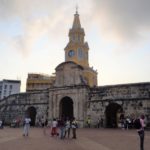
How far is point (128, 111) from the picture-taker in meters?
31.2

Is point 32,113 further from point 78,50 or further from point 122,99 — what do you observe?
point 78,50

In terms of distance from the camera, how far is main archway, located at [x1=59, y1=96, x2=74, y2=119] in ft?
123

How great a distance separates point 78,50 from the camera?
5747 centimetres

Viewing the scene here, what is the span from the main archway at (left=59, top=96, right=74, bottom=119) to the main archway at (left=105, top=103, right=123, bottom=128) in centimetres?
583

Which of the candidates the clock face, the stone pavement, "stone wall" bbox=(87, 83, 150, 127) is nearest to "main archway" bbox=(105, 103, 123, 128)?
"stone wall" bbox=(87, 83, 150, 127)

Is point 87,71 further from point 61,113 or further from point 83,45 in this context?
point 61,113

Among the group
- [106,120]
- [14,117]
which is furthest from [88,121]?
[14,117]

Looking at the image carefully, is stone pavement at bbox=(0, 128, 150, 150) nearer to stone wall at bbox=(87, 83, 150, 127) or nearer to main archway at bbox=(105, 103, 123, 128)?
stone wall at bbox=(87, 83, 150, 127)

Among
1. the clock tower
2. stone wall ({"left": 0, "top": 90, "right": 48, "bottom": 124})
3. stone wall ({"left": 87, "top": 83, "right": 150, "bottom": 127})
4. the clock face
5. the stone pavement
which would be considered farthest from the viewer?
the clock face

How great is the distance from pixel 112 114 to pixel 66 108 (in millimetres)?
7528

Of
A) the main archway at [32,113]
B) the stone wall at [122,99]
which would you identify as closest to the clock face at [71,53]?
the main archway at [32,113]

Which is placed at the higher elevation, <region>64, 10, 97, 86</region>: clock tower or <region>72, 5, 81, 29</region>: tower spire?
<region>72, 5, 81, 29</region>: tower spire

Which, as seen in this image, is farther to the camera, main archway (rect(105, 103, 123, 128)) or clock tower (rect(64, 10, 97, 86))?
clock tower (rect(64, 10, 97, 86))

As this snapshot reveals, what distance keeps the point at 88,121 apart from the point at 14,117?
→ 592 inches
